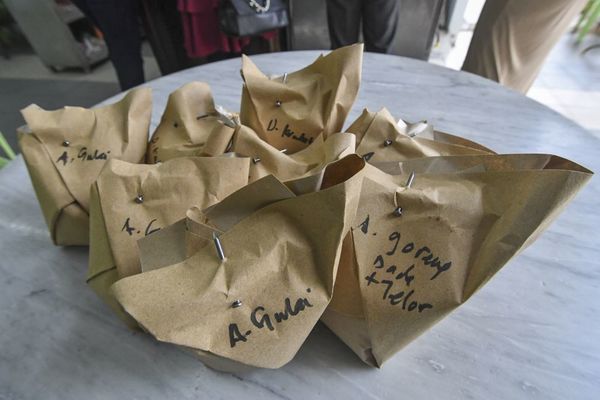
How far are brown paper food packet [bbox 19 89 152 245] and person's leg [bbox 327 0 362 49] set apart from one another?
36.3 inches

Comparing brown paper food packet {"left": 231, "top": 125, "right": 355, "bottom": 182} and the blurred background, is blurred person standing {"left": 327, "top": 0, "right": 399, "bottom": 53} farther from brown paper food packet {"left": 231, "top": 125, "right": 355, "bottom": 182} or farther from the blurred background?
brown paper food packet {"left": 231, "top": 125, "right": 355, "bottom": 182}

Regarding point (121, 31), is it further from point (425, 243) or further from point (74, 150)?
point (425, 243)

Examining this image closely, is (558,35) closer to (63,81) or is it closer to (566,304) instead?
(566,304)

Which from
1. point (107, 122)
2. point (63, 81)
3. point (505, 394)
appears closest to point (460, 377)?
point (505, 394)

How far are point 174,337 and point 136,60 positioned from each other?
1429mm

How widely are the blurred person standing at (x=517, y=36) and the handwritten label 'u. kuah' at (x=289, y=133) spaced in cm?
68

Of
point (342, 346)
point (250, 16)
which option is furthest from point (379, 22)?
point (342, 346)

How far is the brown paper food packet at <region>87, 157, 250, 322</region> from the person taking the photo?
0.36 meters

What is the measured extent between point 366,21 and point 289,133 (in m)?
0.92

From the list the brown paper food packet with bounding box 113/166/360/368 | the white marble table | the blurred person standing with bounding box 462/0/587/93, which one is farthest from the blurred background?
the brown paper food packet with bounding box 113/166/360/368

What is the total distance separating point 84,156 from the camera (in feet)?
1.47

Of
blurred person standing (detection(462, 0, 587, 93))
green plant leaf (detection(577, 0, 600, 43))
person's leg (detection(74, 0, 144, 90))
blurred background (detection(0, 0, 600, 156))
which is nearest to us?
blurred person standing (detection(462, 0, 587, 93))

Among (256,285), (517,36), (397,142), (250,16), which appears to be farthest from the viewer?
(250,16)

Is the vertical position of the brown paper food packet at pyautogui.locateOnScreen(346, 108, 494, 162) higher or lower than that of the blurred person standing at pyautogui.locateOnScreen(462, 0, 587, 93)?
higher
